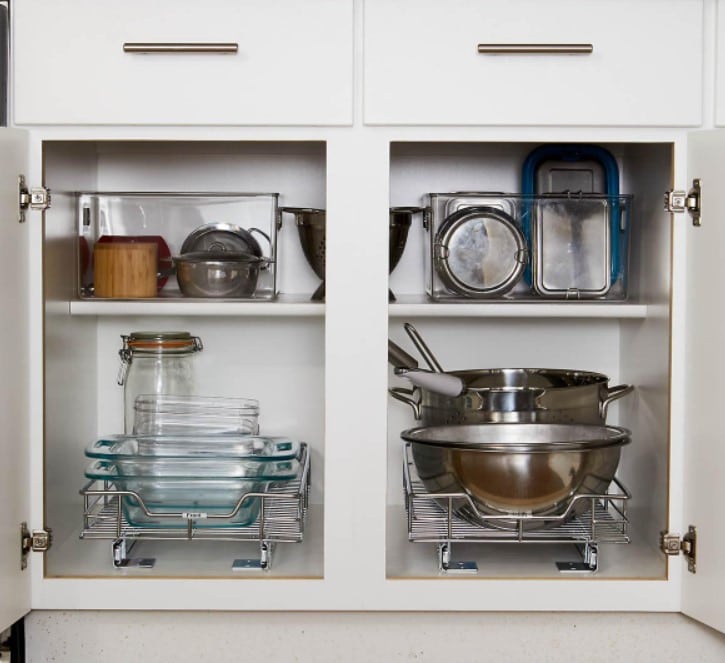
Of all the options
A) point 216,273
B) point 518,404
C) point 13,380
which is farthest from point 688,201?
point 13,380

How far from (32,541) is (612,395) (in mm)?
907

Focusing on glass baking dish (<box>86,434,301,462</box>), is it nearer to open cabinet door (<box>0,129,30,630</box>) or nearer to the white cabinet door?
open cabinet door (<box>0,129,30,630</box>)

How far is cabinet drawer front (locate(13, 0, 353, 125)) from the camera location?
1411 millimetres

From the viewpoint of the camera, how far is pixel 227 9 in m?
1.41

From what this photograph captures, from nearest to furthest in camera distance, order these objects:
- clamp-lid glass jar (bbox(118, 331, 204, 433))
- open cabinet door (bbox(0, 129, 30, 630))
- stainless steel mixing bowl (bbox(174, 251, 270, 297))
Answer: open cabinet door (bbox(0, 129, 30, 630)) → stainless steel mixing bowl (bbox(174, 251, 270, 297)) → clamp-lid glass jar (bbox(118, 331, 204, 433))

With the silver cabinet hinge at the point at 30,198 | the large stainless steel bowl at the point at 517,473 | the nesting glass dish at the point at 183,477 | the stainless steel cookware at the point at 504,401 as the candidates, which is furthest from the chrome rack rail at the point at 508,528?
the silver cabinet hinge at the point at 30,198

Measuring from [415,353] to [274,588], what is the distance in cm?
53

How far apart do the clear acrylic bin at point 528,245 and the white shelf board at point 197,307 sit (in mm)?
240

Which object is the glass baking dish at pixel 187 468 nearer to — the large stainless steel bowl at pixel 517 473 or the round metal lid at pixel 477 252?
the large stainless steel bowl at pixel 517 473

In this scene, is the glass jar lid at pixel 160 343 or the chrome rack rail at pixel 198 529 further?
the glass jar lid at pixel 160 343

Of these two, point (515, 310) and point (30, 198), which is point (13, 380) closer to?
point (30, 198)

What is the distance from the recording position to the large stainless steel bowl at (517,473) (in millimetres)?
1466

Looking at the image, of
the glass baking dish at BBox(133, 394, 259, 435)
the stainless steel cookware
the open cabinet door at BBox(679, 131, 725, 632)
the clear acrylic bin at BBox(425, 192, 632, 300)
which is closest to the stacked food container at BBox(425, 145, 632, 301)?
the clear acrylic bin at BBox(425, 192, 632, 300)

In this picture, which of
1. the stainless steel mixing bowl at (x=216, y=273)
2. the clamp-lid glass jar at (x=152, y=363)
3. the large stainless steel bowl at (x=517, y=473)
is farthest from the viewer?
the clamp-lid glass jar at (x=152, y=363)
